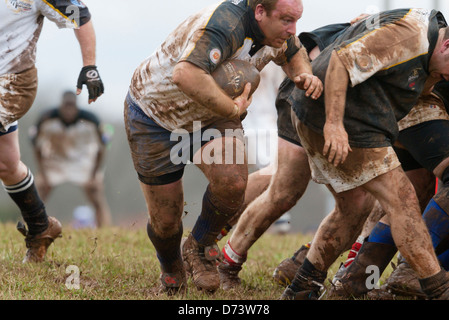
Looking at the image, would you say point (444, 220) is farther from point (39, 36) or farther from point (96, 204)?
point (96, 204)

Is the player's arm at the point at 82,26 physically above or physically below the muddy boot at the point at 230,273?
above

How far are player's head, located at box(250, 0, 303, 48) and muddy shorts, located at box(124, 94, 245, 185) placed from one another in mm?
655

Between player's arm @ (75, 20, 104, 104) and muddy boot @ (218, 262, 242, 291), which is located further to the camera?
muddy boot @ (218, 262, 242, 291)

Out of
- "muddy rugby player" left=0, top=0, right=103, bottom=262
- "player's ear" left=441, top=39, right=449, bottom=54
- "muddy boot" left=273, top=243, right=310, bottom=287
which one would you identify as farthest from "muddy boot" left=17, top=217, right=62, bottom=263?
"player's ear" left=441, top=39, right=449, bottom=54

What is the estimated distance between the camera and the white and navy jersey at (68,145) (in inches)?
429

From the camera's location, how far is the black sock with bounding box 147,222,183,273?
4.67 m

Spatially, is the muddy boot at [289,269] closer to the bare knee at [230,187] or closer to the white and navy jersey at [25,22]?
the bare knee at [230,187]

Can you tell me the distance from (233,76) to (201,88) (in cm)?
31

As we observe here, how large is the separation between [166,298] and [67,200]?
10.1m

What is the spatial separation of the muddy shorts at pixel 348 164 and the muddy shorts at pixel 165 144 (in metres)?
0.43

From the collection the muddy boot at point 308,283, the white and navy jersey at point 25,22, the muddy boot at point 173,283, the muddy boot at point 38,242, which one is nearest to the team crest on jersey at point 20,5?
the white and navy jersey at point 25,22

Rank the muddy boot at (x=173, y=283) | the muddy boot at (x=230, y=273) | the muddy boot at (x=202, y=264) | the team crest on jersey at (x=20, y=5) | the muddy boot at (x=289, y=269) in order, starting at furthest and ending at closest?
the muddy boot at (x=289, y=269) → the muddy boot at (x=230, y=273) → the team crest on jersey at (x=20, y=5) → the muddy boot at (x=173, y=283) → the muddy boot at (x=202, y=264)

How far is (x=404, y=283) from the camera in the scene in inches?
185

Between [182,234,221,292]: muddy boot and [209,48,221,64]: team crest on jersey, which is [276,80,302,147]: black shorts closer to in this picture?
[182,234,221,292]: muddy boot
